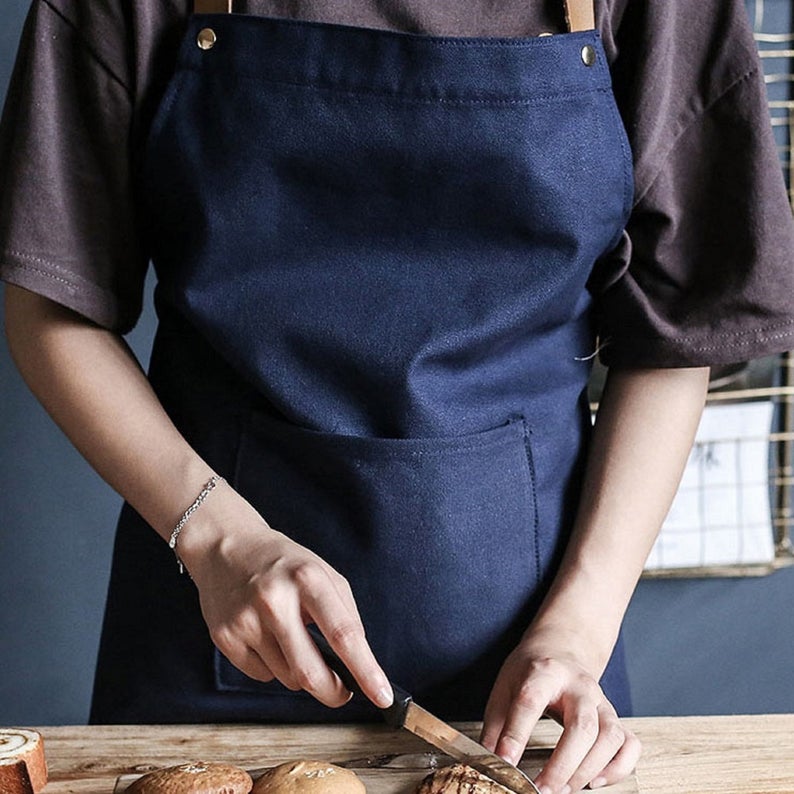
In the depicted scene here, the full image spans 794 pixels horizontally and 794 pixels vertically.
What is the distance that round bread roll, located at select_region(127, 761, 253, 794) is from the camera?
0.73 metres

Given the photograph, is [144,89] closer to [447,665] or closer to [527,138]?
[527,138]

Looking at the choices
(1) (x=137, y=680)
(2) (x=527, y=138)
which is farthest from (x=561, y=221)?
(1) (x=137, y=680)

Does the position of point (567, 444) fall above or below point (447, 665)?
above

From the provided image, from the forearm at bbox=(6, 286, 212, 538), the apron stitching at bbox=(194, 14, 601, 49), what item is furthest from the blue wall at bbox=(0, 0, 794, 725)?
the apron stitching at bbox=(194, 14, 601, 49)

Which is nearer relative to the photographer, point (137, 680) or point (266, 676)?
point (266, 676)

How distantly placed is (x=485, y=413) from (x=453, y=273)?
0.38ft

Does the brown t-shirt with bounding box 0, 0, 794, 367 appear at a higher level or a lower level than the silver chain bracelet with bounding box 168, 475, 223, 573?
higher

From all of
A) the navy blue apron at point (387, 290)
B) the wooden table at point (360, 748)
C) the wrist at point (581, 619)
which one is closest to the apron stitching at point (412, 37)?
the navy blue apron at point (387, 290)

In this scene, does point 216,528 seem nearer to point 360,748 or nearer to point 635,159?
point 360,748

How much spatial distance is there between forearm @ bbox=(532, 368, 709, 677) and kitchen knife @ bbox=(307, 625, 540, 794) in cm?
11

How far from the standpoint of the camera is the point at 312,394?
0.84m

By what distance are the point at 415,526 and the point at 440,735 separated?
6.1 inches

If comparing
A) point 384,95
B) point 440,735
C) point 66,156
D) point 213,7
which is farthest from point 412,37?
point 440,735

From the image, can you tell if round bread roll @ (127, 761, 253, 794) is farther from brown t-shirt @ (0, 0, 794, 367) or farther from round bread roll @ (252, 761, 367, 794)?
brown t-shirt @ (0, 0, 794, 367)
